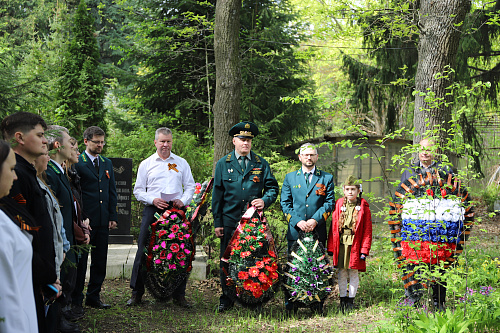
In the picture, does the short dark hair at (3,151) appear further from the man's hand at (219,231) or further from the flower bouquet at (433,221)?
the man's hand at (219,231)

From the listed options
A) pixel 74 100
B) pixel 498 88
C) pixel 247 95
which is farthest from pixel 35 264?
pixel 498 88

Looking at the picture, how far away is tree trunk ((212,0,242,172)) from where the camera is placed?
8.29 metres

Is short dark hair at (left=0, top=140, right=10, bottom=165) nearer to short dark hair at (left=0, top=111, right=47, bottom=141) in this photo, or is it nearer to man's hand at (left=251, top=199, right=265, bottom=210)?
short dark hair at (left=0, top=111, right=47, bottom=141)

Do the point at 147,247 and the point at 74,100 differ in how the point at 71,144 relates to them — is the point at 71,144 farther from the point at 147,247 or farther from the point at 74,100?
the point at 74,100

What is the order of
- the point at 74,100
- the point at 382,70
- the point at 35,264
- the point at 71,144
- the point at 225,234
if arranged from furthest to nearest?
the point at 382,70 < the point at 74,100 < the point at 225,234 < the point at 71,144 < the point at 35,264

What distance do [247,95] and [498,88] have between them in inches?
266

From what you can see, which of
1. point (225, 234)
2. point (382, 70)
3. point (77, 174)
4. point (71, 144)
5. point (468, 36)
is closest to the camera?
point (71, 144)

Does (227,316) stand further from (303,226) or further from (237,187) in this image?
(237,187)

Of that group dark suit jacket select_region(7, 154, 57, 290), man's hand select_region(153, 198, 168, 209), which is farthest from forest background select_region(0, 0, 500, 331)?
dark suit jacket select_region(7, 154, 57, 290)

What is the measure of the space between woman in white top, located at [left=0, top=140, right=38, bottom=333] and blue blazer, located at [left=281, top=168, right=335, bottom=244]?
401cm

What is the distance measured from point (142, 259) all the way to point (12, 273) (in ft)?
12.9

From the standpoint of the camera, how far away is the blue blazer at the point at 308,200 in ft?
19.4

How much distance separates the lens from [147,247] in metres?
5.95

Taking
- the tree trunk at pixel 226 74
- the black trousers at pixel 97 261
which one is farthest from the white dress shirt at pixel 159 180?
the tree trunk at pixel 226 74
